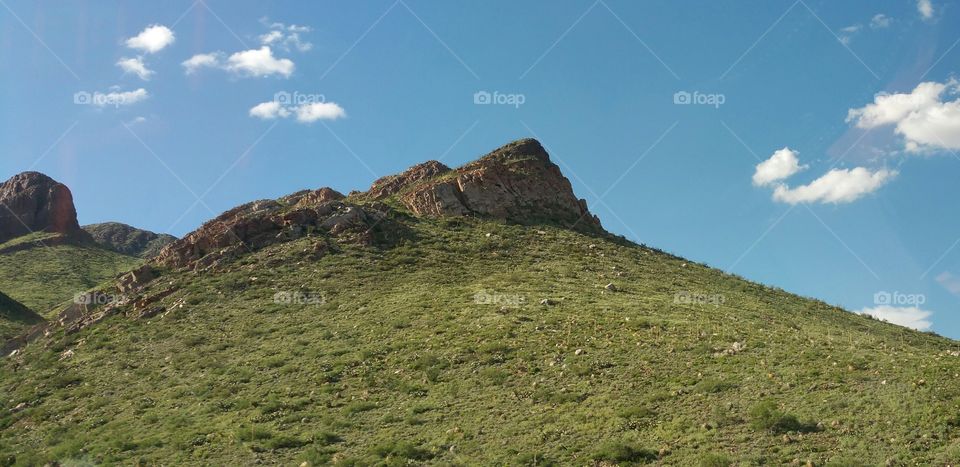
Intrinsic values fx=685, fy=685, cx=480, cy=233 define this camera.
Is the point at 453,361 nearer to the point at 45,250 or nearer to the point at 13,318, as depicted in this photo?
the point at 13,318

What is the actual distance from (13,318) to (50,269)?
30513 millimetres

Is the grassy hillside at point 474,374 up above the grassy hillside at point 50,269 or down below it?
below

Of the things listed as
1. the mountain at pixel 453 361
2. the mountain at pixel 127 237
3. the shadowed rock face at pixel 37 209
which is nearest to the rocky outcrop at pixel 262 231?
the mountain at pixel 453 361

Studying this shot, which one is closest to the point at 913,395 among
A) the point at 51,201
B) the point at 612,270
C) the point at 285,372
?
the point at 285,372

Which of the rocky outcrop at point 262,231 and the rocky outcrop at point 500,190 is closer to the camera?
the rocky outcrop at point 262,231

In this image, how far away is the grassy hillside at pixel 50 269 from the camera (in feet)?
236

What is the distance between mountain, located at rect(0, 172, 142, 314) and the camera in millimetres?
75438

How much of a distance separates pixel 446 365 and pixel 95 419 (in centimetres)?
1419

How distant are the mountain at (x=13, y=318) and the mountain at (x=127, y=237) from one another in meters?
65.9

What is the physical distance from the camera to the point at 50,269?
83312 mm

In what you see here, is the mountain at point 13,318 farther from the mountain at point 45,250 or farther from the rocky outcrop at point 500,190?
the rocky outcrop at point 500,190

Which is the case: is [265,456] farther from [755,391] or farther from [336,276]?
[336,276]

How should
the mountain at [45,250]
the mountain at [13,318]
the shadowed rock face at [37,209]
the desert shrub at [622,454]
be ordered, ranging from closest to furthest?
1. the desert shrub at [622,454]
2. the mountain at [13,318]
3. the mountain at [45,250]
4. the shadowed rock face at [37,209]

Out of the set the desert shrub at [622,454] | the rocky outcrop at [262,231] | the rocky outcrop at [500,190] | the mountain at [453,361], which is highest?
the rocky outcrop at [500,190]
